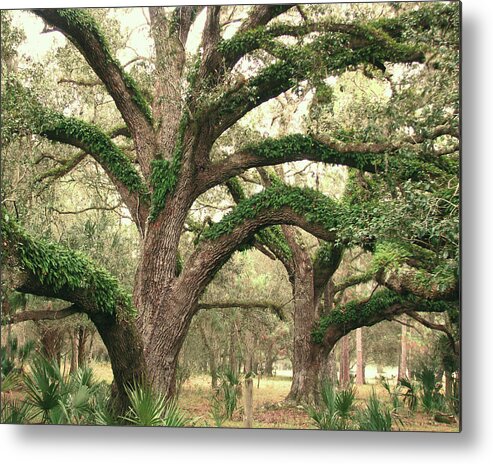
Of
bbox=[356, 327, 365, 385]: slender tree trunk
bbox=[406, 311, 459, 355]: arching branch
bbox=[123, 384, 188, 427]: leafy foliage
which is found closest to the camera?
bbox=[406, 311, 459, 355]: arching branch

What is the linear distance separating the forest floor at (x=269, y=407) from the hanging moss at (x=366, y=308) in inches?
26.3

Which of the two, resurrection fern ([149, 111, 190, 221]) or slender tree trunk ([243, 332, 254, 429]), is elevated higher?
resurrection fern ([149, 111, 190, 221])

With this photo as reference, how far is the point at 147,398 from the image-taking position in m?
5.24

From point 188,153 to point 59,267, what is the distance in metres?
1.91

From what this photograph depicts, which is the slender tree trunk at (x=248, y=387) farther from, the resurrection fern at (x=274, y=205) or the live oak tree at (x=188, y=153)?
the resurrection fern at (x=274, y=205)

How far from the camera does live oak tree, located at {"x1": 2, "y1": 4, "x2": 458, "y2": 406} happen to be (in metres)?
5.01

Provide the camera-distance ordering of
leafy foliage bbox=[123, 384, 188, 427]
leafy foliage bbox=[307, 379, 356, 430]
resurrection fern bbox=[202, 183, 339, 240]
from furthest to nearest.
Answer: resurrection fern bbox=[202, 183, 339, 240]
leafy foliage bbox=[123, 384, 188, 427]
leafy foliage bbox=[307, 379, 356, 430]

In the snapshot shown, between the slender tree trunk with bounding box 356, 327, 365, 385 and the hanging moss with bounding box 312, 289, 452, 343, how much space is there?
0.11 meters

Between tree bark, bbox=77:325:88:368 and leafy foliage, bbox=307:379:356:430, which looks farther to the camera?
tree bark, bbox=77:325:88:368

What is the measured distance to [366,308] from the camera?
5707 mm

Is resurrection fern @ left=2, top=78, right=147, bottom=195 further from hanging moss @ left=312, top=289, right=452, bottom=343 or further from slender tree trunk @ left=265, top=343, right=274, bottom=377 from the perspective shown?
hanging moss @ left=312, top=289, right=452, bottom=343

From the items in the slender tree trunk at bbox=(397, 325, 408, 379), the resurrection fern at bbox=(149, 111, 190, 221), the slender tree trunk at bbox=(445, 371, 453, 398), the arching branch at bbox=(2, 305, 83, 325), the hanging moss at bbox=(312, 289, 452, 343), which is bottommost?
the slender tree trunk at bbox=(445, 371, 453, 398)

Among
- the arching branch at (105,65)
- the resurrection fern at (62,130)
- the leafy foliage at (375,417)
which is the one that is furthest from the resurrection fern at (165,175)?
the leafy foliage at (375,417)

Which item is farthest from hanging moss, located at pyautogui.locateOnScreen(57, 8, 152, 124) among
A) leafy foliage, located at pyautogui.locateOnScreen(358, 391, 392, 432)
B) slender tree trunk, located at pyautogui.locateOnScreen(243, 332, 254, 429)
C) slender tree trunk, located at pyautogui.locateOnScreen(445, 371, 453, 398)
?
slender tree trunk, located at pyautogui.locateOnScreen(445, 371, 453, 398)
